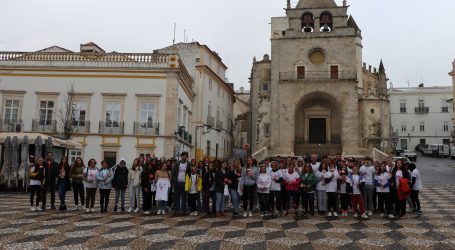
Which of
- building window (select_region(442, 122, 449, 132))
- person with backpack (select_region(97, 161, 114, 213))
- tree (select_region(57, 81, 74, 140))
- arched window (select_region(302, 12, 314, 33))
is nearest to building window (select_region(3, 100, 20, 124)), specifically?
tree (select_region(57, 81, 74, 140))

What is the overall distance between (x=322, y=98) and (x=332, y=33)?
622 cm

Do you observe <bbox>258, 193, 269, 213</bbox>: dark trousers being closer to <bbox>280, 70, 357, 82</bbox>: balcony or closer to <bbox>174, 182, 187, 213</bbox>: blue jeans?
<bbox>174, 182, 187, 213</bbox>: blue jeans

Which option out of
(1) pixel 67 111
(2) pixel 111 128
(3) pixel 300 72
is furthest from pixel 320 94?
(1) pixel 67 111

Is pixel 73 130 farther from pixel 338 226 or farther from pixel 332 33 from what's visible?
pixel 332 33

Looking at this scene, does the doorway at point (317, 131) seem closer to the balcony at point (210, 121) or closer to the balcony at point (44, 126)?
the balcony at point (210, 121)

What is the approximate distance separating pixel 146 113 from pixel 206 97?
11.5 m

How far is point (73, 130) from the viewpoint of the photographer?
83.3 feet

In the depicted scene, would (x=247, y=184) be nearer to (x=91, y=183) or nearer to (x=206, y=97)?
(x=91, y=183)

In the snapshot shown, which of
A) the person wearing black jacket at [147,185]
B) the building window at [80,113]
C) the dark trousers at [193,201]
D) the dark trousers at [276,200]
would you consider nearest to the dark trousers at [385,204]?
the dark trousers at [276,200]

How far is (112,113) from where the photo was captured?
25547 mm

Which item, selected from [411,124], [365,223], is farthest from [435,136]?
[365,223]

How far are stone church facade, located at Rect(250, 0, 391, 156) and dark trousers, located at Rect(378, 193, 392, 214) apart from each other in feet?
77.5

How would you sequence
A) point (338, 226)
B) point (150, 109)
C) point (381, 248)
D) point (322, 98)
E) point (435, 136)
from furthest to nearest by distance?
point (435, 136), point (322, 98), point (150, 109), point (338, 226), point (381, 248)

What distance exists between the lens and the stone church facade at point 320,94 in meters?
35.5
